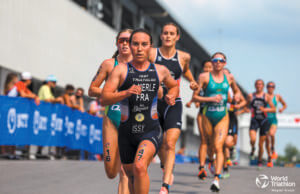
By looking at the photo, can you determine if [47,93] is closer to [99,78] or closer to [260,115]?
[260,115]

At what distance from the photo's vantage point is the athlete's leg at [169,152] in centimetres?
730

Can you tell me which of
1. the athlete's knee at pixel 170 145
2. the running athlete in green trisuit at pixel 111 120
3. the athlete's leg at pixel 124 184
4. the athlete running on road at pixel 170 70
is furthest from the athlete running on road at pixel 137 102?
the athlete running on road at pixel 170 70

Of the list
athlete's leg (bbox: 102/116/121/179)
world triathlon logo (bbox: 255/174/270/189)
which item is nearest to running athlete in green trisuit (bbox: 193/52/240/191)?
world triathlon logo (bbox: 255/174/270/189)

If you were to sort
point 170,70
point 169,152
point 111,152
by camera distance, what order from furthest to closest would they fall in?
point 170,70 < point 169,152 < point 111,152

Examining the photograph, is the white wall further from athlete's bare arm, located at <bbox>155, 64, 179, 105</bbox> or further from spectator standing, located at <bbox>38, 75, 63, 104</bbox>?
athlete's bare arm, located at <bbox>155, 64, 179, 105</bbox>

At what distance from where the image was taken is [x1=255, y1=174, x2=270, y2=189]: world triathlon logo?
10.0 m

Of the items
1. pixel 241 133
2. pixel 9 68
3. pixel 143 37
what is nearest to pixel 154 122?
pixel 143 37

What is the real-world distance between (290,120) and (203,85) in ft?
166

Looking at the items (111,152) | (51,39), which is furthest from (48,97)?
(111,152)

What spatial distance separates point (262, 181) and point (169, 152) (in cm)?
407

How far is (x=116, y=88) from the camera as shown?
5504 millimetres

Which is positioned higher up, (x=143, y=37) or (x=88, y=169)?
(x=143, y=37)

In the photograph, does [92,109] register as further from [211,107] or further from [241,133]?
[241,133]

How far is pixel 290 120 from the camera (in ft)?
193
